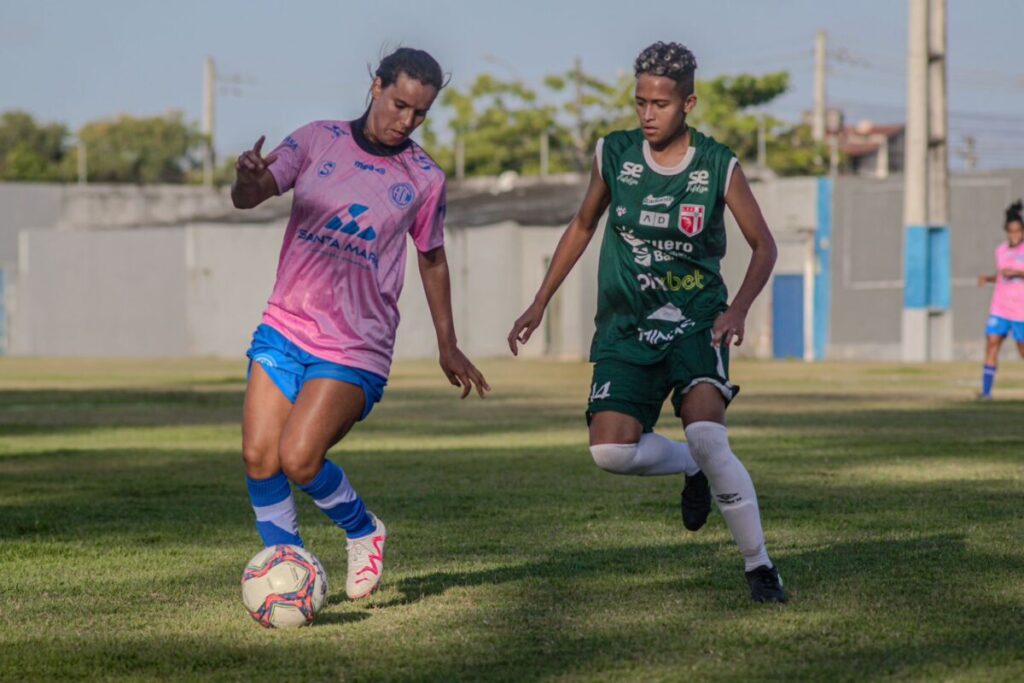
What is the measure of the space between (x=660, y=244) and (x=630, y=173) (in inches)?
12.5

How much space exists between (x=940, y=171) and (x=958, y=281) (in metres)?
6.61

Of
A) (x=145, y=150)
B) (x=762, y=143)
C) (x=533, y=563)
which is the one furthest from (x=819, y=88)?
(x=533, y=563)

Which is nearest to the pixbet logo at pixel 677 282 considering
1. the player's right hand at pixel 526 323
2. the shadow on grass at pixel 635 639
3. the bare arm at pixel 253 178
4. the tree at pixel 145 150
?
the player's right hand at pixel 526 323

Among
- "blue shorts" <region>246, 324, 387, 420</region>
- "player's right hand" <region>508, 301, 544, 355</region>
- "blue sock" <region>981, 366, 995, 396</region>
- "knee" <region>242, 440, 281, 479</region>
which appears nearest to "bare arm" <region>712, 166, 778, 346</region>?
"player's right hand" <region>508, 301, 544, 355</region>

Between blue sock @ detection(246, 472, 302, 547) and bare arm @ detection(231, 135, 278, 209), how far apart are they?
3.50ft

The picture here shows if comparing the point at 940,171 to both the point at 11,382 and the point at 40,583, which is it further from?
the point at 40,583

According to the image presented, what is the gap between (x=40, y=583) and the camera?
26.3 feet

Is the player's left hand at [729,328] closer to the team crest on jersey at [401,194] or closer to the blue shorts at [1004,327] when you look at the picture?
the team crest on jersey at [401,194]

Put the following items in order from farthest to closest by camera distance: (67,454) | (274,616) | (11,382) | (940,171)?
(940,171) < (11,382) < (67,454) < (274,616)

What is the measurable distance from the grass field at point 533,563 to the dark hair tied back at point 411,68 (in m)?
2.02

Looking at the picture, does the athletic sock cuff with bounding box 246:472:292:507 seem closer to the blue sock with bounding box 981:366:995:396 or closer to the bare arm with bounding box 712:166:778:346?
the bare arm with bounding box 712:166:778:346

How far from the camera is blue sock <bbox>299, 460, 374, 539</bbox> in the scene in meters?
7.24

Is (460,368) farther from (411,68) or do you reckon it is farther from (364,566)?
(411,68)

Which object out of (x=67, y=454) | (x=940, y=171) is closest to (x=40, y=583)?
(x=67, y=454)
